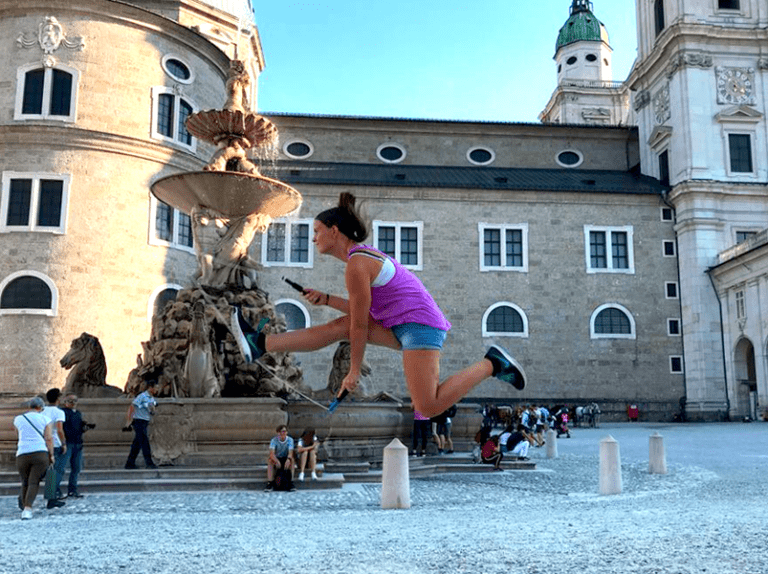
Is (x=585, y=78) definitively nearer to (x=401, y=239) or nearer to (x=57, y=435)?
(x=401, y=239)

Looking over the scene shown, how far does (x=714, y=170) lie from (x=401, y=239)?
16395 millimetres

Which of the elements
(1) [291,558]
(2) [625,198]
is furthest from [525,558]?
(2) [625,198]

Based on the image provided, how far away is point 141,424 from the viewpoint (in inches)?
444

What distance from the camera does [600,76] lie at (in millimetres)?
74812

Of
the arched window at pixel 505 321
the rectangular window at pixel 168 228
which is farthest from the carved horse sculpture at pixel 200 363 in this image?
the arched window at pixel 505 321

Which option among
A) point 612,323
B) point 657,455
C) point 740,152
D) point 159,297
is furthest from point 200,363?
point 740,152

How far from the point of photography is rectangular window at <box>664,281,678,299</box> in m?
39.8

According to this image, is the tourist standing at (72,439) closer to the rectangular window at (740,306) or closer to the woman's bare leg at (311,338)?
the woman's bare leg at (311,338)

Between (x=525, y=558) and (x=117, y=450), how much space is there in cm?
841

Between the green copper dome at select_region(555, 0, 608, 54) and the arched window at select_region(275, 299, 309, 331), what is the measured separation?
5073 cm

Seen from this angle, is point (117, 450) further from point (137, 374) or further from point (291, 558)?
point (291, 558)

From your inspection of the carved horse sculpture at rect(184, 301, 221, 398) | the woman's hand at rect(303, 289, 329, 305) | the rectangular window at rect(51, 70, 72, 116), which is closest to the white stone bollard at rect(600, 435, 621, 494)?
the carved horse sculpture at rect(184, 301, 221, 398)

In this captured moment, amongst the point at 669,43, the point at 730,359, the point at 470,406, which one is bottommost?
the point at 470,406

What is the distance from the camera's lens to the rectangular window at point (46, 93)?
3064cm
